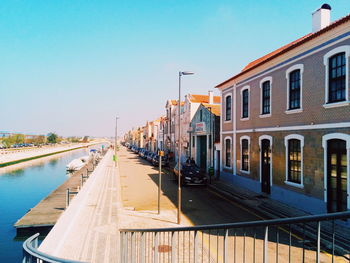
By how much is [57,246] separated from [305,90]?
41.2 feet

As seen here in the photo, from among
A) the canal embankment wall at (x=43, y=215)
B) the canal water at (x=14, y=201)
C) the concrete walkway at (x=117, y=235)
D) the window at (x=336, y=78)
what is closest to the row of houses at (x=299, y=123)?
the window at (x=336, y=78)

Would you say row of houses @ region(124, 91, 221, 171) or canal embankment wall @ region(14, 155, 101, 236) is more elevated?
row of houses @ region(124, 91, 221, 171)

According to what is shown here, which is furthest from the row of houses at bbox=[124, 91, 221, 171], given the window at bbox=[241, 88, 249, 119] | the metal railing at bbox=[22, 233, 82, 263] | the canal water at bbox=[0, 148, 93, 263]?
the metal railing at bbox=[22, 233, 82, 263]

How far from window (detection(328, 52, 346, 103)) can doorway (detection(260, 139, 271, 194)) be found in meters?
5.17

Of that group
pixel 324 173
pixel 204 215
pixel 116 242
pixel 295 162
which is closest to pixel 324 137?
Answer: pixel 324 173

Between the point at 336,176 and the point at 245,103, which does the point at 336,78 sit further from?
the point at 245,103

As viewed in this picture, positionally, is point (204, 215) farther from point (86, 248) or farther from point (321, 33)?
point (321, 33)

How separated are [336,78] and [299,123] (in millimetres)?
2798

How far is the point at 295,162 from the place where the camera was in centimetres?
1295

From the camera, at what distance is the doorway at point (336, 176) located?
33.3 feet

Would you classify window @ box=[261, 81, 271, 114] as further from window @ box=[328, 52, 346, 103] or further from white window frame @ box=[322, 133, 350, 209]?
white window frame @ box=[322, 133, 350, 209]

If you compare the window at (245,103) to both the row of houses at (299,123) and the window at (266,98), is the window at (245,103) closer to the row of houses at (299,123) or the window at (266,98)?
the row of houses at (299,123)

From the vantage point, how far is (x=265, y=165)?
1558cm

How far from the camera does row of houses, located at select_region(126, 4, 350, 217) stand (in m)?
10.4
